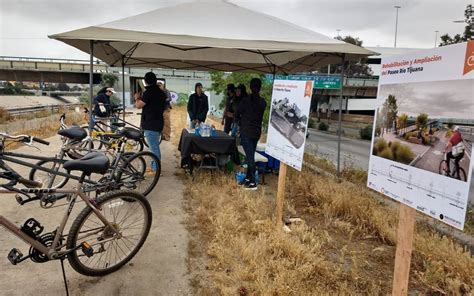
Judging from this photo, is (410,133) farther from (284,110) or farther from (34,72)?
(34,72)

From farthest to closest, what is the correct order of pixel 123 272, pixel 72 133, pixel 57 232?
pixel 72 133
pixel 123 272
pixel 57 232

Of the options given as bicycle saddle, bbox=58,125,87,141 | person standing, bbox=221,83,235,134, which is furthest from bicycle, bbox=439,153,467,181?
person standing, bbox=221,83,235,134

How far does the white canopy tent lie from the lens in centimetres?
528

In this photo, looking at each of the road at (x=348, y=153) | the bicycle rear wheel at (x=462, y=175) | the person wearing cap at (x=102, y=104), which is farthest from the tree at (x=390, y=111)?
the person wearing cap at (x=102, y=104)

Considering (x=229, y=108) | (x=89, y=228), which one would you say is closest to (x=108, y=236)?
(x=89, y=228)

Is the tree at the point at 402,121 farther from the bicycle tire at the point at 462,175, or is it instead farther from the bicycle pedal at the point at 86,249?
the bicycle pedal at the point at 86,249

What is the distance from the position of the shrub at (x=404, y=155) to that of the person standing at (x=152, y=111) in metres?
4.67

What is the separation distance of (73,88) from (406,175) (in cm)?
9222

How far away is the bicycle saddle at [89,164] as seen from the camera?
2730mm

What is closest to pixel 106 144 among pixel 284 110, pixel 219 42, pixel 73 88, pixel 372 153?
pixel 219 42

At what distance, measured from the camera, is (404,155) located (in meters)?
2.35

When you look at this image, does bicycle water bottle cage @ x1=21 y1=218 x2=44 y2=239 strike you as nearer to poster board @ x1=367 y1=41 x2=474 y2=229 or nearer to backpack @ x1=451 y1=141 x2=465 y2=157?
poster board @ x1=367 y1=41 x2=474 y2=229

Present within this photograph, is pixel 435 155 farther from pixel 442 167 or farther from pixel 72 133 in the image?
pixel 72 133

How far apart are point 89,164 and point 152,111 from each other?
3598 mm
